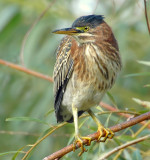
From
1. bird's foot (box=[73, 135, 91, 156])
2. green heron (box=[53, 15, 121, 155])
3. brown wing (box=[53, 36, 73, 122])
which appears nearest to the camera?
bird's foot (box=[73, 135, 91, 156])

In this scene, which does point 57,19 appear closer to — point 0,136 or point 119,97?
point 119,97

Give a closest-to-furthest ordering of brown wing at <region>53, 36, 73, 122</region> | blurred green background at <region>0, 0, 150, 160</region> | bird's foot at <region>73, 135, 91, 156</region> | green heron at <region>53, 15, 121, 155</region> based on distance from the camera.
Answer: bird's foot at <region>73, 135, 91, 156</region> < green heron at <region>53, 15, 121, 155</region> < brown wing at <region>53, 36, 73, 122</region> < blurred green background at <region>0, 0, 150, 160</region>

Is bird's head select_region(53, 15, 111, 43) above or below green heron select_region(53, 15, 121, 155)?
above

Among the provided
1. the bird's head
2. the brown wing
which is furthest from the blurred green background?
the bird's head

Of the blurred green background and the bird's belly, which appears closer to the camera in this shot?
the bird's belly

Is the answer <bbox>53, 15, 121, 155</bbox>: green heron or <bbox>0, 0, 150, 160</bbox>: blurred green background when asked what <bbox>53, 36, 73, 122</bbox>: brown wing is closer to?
<bbox>53, 15, 121, 155</bbox>: green heron

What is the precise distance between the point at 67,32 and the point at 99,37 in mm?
306

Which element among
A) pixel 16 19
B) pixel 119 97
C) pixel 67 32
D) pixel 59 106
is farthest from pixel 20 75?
pixel 67 32

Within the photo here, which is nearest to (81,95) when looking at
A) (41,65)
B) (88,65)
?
(88,65)

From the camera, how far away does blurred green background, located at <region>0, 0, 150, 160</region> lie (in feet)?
17.3

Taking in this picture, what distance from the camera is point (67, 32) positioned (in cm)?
371

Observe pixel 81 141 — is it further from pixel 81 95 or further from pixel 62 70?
pixel 62 70

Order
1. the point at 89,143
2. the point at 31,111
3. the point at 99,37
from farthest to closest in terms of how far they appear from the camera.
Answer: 1. the point at 31,111
2. the point at 99,37
3. the point at 89,143

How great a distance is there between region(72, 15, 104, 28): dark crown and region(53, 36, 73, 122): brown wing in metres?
0.25
